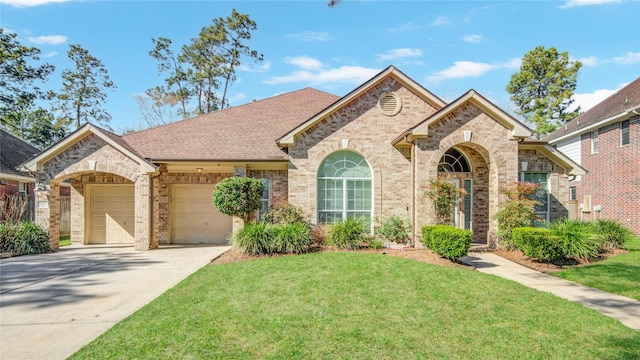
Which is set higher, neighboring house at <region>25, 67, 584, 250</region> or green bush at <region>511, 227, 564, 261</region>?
neighboring house at <region>25, 67, 584, 250</region>

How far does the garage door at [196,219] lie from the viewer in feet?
52.0

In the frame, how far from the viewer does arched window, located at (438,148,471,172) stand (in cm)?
1421

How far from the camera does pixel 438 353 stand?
4.64 metres

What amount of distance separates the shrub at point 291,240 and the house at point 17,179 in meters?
13.4

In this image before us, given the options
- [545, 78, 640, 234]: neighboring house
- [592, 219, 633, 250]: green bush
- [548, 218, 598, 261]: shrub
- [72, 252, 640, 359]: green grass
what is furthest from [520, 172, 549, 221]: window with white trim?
[72, 252, 640, 359]: green grass

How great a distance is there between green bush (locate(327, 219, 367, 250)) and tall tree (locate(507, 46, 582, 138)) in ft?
88.0

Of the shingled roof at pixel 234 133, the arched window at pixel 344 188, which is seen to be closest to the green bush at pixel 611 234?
the arched window at pixel 344 188

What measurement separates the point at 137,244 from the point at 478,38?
15987 mm

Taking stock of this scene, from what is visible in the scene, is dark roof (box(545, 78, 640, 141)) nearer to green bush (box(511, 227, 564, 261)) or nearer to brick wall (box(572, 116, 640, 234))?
brick wall (box(572, 116, 640, 234))

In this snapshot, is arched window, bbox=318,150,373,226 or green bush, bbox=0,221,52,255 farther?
arched window, bbox=318,150,373,226

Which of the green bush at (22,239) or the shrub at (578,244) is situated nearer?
the shrub at (578,244)

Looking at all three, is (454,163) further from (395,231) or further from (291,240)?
(291,240)

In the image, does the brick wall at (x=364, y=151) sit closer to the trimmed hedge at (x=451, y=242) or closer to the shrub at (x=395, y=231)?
the shrub at (x=395, y=231)

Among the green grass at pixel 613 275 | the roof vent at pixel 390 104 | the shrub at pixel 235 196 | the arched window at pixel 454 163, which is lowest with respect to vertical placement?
the green grass at pixel 613 275
